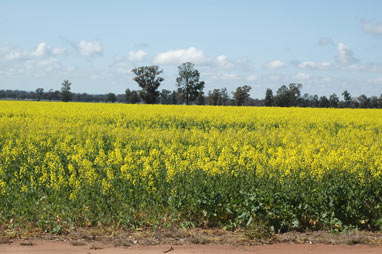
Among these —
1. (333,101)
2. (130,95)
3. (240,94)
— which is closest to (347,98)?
(333,101)

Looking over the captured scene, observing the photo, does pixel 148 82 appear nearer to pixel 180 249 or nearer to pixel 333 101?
pixel 333 101

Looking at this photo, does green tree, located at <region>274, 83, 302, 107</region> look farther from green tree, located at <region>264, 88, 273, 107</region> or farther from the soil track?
the soil track

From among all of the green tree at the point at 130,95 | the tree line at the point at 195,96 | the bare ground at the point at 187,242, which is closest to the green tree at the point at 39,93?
the tree line at the point at 195,96

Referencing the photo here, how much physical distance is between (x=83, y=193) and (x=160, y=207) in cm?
166

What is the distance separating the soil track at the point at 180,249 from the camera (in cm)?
680

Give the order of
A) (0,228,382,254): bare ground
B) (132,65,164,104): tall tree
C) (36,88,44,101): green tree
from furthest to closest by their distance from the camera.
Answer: (36,88,44,101): green tree < (132,65,164,104): tall tree < (0,228,382,254): bare ground

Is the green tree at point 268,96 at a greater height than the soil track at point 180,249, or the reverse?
the green tree at point 268,96

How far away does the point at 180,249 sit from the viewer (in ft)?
22.8

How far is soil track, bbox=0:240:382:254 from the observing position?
22.3 feet

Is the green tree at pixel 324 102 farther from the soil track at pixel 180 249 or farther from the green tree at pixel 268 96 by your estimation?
the soil track at pixel 180 249

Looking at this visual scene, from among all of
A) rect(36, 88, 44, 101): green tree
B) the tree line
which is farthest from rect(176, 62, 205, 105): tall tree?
rect(36, 88, 44, 101): green tree

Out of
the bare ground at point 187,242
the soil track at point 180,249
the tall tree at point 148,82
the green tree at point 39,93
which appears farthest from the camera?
the green tree at point 39,93

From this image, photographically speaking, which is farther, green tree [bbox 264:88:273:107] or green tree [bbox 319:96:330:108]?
green tree [bbox 319:96:330:108]

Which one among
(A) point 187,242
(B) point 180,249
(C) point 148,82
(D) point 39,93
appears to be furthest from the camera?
(D) point 39,93
